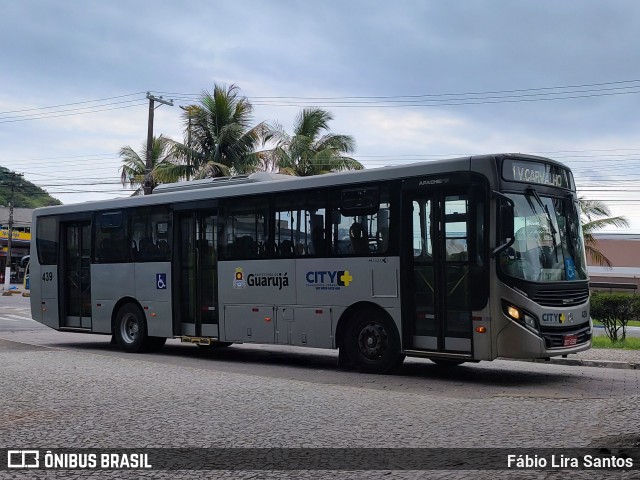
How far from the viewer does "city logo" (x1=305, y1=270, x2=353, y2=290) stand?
13023 mm

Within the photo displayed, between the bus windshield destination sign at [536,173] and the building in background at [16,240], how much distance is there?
199 ft

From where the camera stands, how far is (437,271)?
1183cm

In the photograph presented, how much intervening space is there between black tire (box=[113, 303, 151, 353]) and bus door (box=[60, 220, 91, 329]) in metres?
1.09

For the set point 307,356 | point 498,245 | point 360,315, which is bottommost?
point 307,356

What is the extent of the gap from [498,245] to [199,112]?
879 inches

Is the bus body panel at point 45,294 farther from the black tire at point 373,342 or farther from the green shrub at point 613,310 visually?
the green shrub at point 613,310

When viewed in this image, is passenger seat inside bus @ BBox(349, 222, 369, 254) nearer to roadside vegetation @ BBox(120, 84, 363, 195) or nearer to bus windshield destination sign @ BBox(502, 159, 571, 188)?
bus windshield destination sign @ BBox(502, 159, 571, 188)

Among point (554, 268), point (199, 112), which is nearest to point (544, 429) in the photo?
point (554, 268)

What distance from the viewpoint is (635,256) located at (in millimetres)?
55250

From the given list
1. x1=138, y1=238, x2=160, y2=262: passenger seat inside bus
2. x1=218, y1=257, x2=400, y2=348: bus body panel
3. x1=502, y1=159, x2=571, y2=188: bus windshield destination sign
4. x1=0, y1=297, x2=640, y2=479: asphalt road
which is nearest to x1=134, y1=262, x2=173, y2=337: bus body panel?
x1=138, y1=238, x2=160, y2=262: passenger seat inside bus

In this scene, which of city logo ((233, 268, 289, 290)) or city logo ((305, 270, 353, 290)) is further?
city logo ((233, 268, 289, 290))

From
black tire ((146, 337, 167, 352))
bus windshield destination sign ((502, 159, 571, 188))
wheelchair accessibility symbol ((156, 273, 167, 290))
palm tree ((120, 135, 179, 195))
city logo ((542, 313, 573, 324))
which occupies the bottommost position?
black tire ((146, 337, 167, 352))

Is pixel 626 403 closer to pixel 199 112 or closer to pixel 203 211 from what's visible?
pixel 203 211

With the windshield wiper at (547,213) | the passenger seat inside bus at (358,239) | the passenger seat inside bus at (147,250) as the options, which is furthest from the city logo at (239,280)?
the windshield wiper at (547,213)
